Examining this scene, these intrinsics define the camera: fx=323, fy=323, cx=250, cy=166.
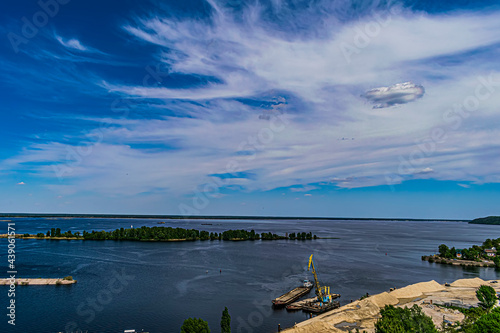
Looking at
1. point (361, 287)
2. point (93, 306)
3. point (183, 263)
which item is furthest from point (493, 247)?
point (93, 306)

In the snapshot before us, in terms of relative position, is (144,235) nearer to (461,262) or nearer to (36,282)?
(36,282)

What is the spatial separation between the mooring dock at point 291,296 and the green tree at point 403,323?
76.0 ft

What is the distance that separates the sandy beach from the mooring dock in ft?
26.6

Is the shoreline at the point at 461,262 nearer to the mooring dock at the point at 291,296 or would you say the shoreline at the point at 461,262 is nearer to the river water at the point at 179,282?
the river water at the point at 179,282

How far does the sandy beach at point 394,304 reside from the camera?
4356 centimetres

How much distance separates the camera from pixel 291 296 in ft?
201

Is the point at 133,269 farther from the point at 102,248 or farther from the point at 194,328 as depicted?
the point at 194,328

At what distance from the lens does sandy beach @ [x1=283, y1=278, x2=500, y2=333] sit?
43562 millimetres

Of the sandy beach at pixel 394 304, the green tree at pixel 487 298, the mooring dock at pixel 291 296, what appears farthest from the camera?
the mooring dock at pixel 291 296

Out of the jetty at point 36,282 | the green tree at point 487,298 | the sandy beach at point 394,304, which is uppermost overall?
the green tree at point 487,298

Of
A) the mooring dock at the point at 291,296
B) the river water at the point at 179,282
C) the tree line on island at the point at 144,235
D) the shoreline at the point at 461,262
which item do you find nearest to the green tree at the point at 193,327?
the river water at the point at 179,282

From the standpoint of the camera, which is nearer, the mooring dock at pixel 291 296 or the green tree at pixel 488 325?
the green tree at pixel 488 325

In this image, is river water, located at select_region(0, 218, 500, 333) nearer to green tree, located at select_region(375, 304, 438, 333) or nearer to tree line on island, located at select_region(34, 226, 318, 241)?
green tree, located at select_region(375, 304, 438, 333)

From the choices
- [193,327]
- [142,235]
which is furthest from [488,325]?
[142,235]
